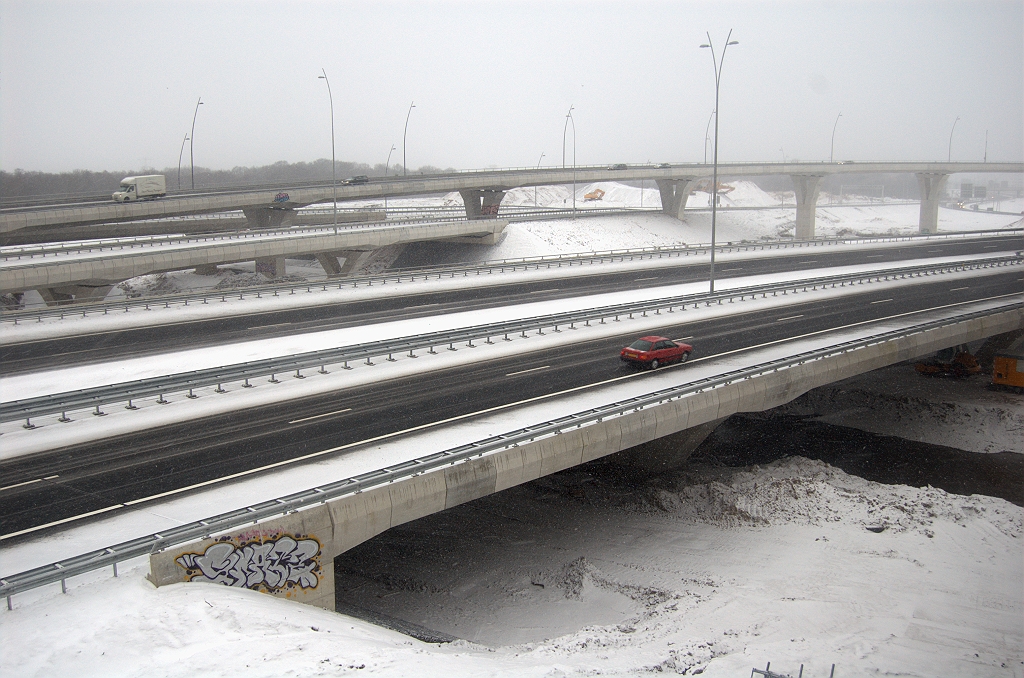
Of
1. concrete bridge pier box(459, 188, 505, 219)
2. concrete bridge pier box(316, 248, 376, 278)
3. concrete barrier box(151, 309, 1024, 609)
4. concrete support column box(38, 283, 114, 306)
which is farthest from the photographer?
concrete bridge pier box(459, 188, 505, 219)

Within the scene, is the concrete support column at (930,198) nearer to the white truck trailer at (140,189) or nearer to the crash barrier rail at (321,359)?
the crash barrier rail at (321,359)

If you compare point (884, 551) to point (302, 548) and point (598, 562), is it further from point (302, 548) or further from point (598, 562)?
point (302, 548)

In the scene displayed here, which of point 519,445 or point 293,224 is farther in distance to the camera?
point 293,224

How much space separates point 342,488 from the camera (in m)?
17.2

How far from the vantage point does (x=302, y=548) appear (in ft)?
54.0

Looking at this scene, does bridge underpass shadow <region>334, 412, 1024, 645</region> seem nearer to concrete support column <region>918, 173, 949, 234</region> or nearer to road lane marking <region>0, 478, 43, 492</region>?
road lane marking <region>0, 478, 43, 492</region>

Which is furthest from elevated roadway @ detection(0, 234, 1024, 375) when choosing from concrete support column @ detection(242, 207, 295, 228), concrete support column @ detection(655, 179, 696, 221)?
concrete support column @ detection(242, 207, 295, 228)

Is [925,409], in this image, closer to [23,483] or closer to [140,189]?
[23,483]

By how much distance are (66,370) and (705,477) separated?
25.0m

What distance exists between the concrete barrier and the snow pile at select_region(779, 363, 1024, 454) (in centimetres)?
1392

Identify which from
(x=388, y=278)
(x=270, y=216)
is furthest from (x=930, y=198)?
(x=388, y=278)

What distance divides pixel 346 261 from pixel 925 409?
47914 millimetres

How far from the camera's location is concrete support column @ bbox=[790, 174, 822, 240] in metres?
99.3

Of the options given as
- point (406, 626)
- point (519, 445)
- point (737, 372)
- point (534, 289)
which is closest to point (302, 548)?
point (406, 626)
